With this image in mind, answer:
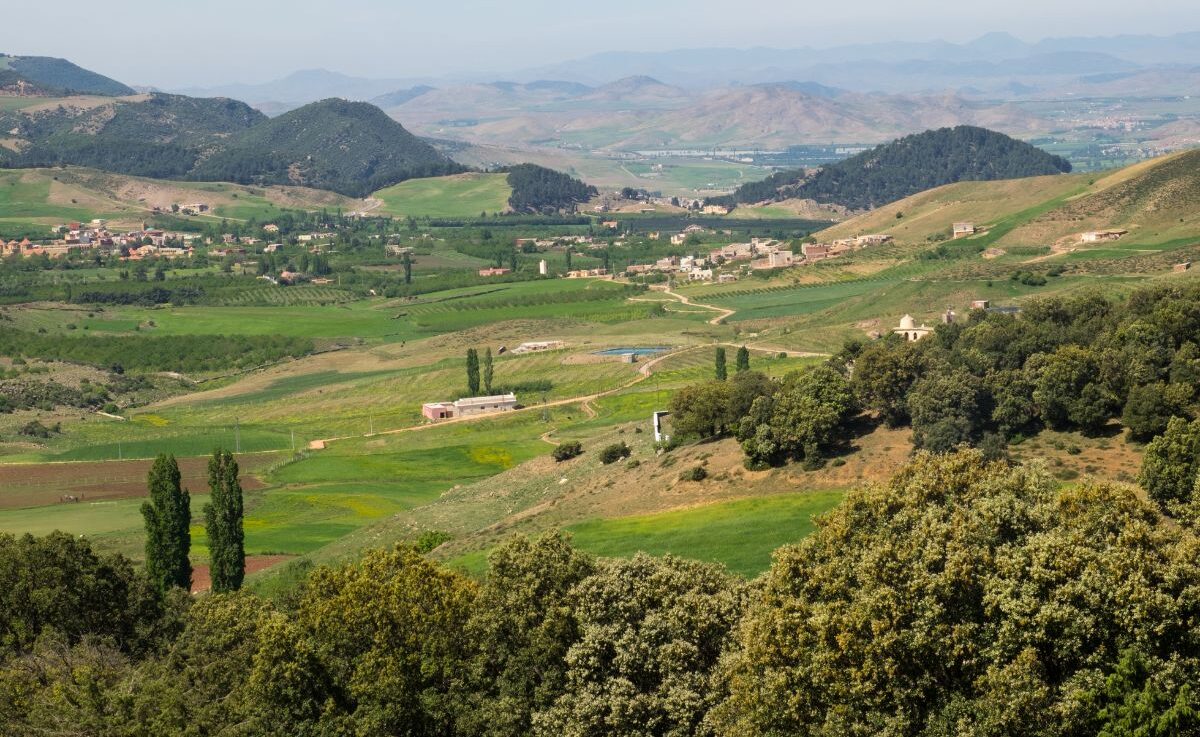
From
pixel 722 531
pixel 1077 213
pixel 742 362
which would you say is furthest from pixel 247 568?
pixel 1077 213

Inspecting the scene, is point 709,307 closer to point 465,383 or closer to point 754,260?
point 754,260

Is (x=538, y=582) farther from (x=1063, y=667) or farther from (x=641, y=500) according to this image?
(x=641, y=500)

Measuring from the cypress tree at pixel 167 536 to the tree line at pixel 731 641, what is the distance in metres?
12.2

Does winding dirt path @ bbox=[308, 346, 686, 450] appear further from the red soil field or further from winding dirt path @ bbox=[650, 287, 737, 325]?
the red soil field

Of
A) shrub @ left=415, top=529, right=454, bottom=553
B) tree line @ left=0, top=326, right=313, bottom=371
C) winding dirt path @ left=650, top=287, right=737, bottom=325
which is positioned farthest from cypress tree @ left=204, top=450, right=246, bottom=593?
tree line @ left=0, top=326, right=313, bottom=371

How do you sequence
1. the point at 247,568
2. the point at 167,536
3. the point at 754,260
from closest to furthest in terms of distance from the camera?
the point at 167,536
the point at 247,568
the point at 754,260

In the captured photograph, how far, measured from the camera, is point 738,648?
33969 millimetres

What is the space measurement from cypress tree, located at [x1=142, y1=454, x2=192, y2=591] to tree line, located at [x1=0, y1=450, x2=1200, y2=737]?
12.2 meters

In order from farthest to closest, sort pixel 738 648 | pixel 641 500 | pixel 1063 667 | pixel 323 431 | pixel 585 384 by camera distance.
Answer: pixel 585 384 < pixel 323 431 < pixel 641 500 < pixel 738 648 < pixel 1063 667

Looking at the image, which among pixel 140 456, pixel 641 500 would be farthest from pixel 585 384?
pixel 641 500

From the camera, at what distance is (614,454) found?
72000 mm

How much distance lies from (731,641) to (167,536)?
28.1 metres

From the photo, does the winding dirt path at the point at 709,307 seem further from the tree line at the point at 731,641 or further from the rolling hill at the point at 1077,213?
the tree line at the point at 731,641

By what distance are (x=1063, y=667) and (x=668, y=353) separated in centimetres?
8612
